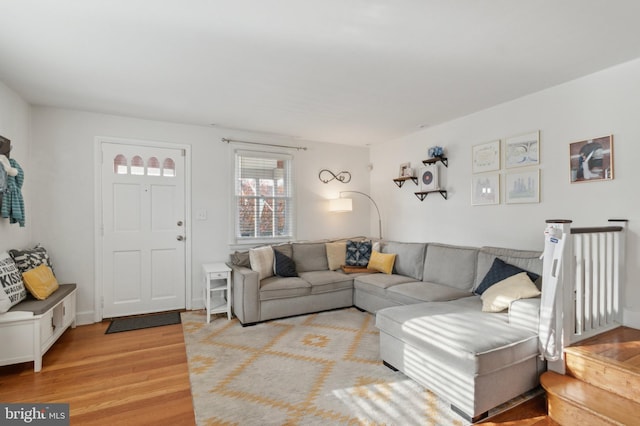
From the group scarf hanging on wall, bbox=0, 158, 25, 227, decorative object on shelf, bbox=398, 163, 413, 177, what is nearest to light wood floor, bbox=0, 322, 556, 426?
scarf hanging on wall, bbox=0, 158, 25, 227

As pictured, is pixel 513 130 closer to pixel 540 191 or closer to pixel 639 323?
pixel 540 191

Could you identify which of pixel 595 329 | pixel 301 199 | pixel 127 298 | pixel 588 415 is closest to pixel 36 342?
pixel 127 298

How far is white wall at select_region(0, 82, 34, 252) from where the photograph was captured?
2979 mm

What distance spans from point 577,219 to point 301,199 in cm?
339

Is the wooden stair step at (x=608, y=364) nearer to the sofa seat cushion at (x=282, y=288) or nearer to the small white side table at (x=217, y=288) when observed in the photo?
the sofa seat cushion at (x=282, y=288)

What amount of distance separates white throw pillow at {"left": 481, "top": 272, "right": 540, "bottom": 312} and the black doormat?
331 centimetres

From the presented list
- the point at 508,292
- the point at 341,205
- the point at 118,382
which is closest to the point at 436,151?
the point at 341,205

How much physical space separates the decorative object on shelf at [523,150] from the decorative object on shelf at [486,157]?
0.11 meters

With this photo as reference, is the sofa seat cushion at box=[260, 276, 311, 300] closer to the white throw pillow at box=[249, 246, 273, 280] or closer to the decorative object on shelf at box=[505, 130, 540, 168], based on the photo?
the white throw pillow at box=[249, 246, 273, 280]

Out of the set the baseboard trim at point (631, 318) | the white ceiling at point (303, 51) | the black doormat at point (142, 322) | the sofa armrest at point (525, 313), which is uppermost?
the white ceiling at point (303, 51)

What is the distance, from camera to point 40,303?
2.79 m

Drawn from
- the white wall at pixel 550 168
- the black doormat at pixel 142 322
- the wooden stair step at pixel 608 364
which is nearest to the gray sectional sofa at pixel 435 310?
the wooden stair step at pixel 608 364

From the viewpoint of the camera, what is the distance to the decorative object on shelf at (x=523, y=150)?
3227 mm

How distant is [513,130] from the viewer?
3434 millimetres
